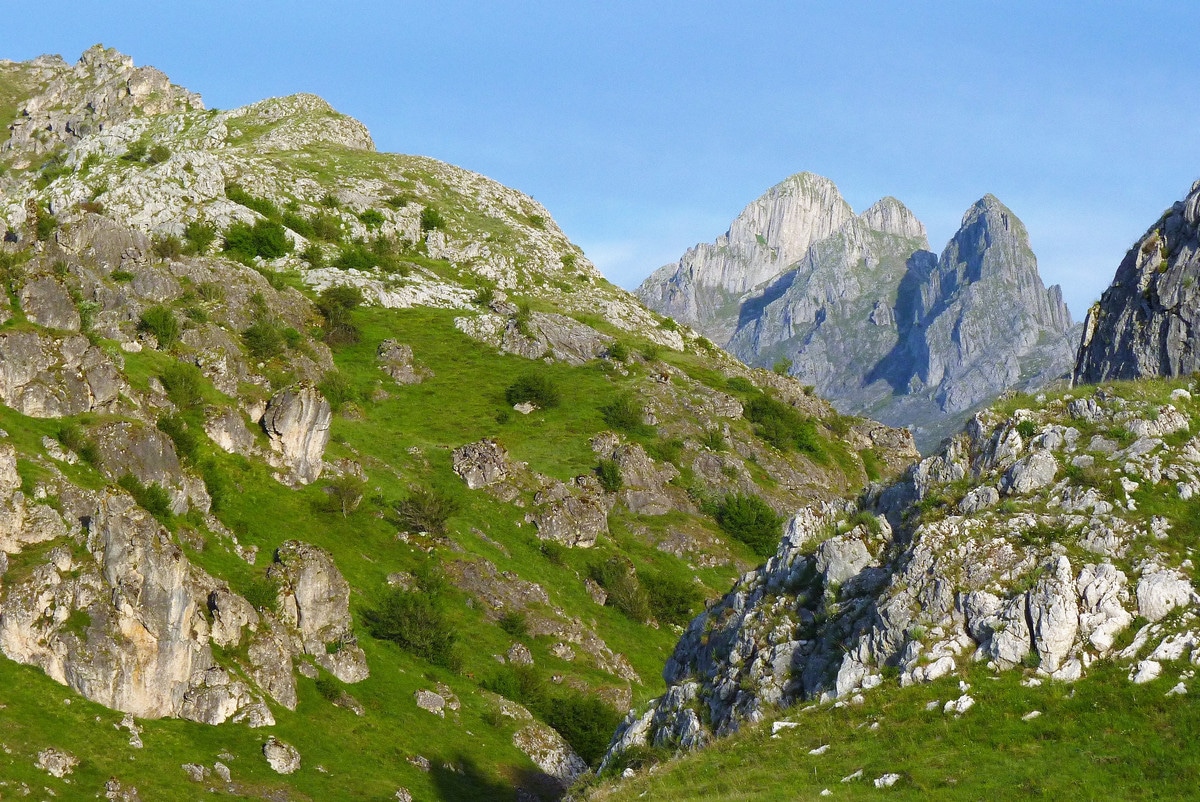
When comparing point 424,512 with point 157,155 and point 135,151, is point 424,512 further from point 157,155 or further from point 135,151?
point 135,151

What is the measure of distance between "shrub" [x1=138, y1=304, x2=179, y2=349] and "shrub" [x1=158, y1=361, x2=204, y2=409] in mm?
7468

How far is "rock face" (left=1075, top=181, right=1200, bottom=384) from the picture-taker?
4184cm

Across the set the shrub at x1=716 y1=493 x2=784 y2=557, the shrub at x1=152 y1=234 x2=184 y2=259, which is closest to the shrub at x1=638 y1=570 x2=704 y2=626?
the shrub at x1=716 y1=493 x2=784 y2=557

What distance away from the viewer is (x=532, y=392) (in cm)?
12144

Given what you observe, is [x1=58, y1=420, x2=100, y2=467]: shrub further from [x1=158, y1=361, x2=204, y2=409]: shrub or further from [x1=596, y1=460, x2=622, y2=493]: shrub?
[x1=596, y1=460, x2=622, y2=493]: shrub

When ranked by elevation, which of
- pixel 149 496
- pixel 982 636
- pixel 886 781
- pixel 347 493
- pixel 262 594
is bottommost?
pixel 886 781

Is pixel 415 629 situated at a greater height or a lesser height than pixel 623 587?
lesser

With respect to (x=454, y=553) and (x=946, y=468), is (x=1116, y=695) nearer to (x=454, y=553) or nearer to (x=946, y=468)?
(x=946, y=468)

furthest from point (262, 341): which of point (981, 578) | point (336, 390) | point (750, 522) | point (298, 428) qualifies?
point (981, 578)

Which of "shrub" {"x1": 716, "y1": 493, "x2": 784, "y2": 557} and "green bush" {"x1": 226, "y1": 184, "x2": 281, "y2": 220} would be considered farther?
"green bush" {"x1": 226, "y1": 184, "x2": 281, "y2": 220}

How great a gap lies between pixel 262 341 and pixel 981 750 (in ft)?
299

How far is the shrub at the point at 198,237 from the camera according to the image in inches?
5125

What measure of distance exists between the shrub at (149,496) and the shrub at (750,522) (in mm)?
59747

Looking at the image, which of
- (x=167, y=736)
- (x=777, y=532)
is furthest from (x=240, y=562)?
(x=777, y=532)
